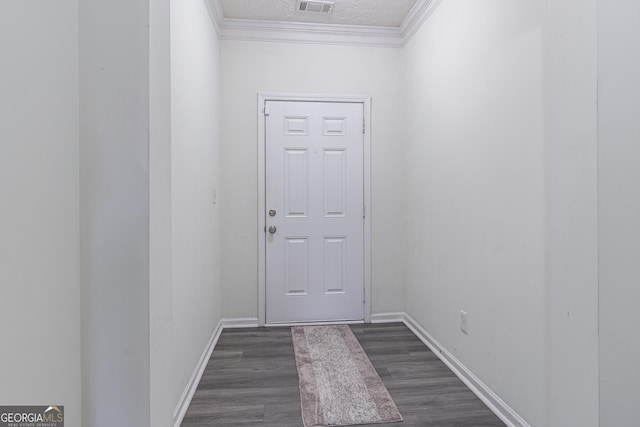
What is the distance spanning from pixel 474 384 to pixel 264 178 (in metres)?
2.16

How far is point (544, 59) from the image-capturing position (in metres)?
1.37

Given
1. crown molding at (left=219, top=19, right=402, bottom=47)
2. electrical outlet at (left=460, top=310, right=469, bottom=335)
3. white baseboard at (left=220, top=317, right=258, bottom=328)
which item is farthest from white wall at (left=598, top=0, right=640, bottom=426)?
white baseboard at (left=220, top=317, right=258, bottom=328)

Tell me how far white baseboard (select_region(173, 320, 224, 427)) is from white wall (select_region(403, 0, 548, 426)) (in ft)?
5.43

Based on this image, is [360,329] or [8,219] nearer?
[8,219]

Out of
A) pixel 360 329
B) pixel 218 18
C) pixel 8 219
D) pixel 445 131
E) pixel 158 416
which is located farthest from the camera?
pixel 360 329

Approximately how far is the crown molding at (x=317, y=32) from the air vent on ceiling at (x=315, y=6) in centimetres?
21

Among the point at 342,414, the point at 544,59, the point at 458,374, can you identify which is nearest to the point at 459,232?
the point at 458,374

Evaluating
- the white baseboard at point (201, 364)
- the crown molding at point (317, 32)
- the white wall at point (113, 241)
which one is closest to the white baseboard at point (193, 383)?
the white baseboard at point (201, 364)

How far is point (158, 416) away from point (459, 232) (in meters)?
1.86

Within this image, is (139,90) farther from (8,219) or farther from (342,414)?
(342,414)

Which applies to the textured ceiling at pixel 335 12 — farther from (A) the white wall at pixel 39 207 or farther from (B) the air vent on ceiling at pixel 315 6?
(A) the white wall at pixel 39 207

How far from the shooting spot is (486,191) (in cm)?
179

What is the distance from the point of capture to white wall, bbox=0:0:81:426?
2.37ft

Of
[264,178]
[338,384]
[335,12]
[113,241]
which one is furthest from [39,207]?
[335,12]
